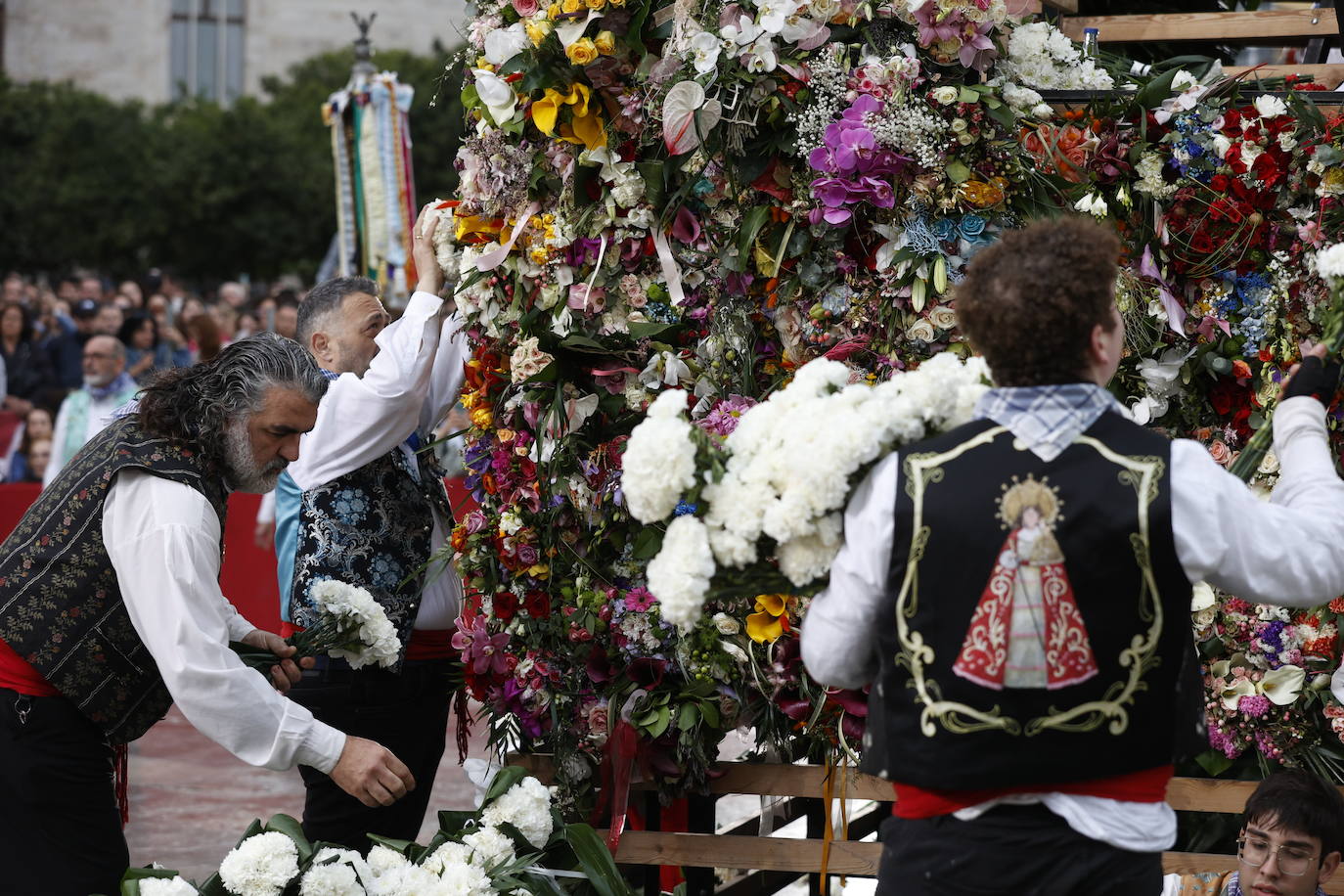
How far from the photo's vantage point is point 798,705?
11.5ft

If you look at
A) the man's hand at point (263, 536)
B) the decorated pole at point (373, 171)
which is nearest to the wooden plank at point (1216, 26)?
the man's hand at point (263, 536)

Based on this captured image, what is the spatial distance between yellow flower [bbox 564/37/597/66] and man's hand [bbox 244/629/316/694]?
1.45 meters

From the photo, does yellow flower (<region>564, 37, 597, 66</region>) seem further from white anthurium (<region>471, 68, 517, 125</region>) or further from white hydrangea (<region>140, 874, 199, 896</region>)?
white hydrangea (<region>140, 874, 199, 896</region>)

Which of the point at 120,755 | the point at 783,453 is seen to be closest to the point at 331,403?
the point at 120,755

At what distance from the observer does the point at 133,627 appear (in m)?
2.95

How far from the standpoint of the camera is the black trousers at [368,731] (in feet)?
11.6

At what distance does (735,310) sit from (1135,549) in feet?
5.40

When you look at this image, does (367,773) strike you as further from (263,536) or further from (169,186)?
(169,186)

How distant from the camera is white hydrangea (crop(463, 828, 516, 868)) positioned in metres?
3.20

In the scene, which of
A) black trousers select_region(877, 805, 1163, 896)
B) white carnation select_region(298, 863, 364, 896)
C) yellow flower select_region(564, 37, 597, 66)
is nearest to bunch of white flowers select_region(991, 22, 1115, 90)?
yellow flower select_region(564, 37, 597, 66)

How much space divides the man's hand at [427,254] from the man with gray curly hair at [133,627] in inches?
31.9

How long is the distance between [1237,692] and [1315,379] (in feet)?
4.56

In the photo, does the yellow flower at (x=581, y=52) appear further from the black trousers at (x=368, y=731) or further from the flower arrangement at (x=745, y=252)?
the black trousers at (x=368, y=731)

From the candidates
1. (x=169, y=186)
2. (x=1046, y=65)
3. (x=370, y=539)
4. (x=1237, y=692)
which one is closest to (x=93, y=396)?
(x=370, y=539)
